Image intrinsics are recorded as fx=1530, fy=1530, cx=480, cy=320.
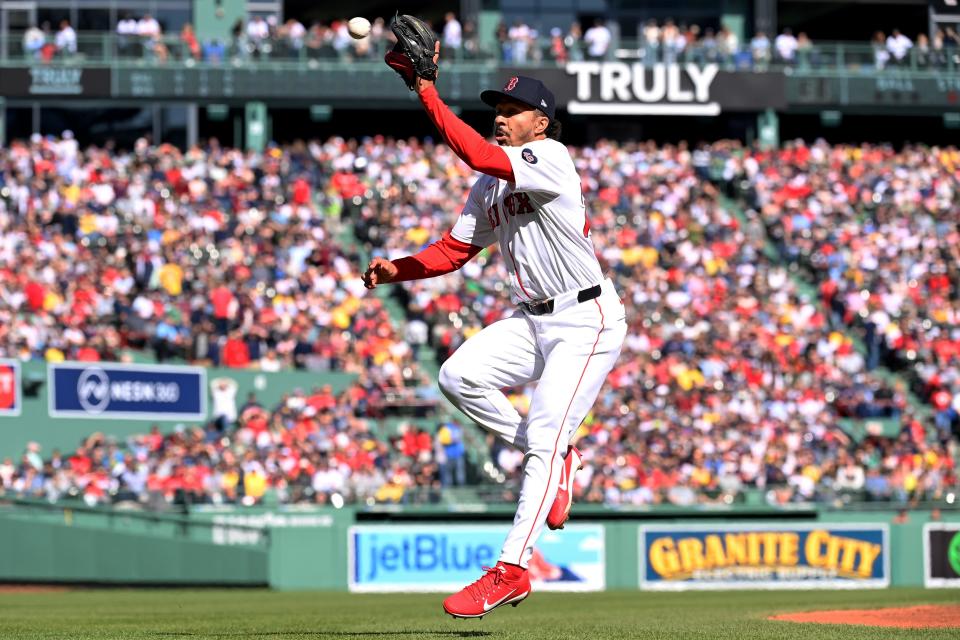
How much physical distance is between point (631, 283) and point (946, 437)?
18.2 feet

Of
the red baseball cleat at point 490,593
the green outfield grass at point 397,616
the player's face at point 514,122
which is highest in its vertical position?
the player's face at point 514,122

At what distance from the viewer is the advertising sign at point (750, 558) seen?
19609 millimetres

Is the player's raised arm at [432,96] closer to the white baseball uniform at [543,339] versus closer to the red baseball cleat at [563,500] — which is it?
the white baseball uniform at [543,339]

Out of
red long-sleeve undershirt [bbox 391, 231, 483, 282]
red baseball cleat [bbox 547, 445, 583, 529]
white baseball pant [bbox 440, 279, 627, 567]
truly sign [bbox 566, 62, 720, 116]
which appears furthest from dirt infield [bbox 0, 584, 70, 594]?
truly sign [bbox 566, 62, 720, 116]

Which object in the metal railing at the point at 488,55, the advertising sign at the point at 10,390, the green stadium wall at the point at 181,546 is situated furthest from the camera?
the metal railing at the point at 488,55

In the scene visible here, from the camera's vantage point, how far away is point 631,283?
25.2 meters

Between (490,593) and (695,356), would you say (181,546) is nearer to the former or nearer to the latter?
(695,356)

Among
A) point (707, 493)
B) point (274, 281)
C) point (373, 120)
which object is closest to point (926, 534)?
point (707, 493)

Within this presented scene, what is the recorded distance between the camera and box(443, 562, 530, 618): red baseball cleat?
687cm

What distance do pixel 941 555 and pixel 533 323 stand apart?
1412cm

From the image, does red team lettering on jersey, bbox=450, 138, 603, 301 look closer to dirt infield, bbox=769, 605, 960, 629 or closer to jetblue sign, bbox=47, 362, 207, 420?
dirt infield, bbox=769, 605, 960, 629

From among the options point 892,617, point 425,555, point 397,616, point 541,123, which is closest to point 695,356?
point 425,555

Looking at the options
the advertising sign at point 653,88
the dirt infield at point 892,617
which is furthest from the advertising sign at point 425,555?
the advertising sign at point 653,88

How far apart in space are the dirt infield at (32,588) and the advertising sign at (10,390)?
9.82ft
